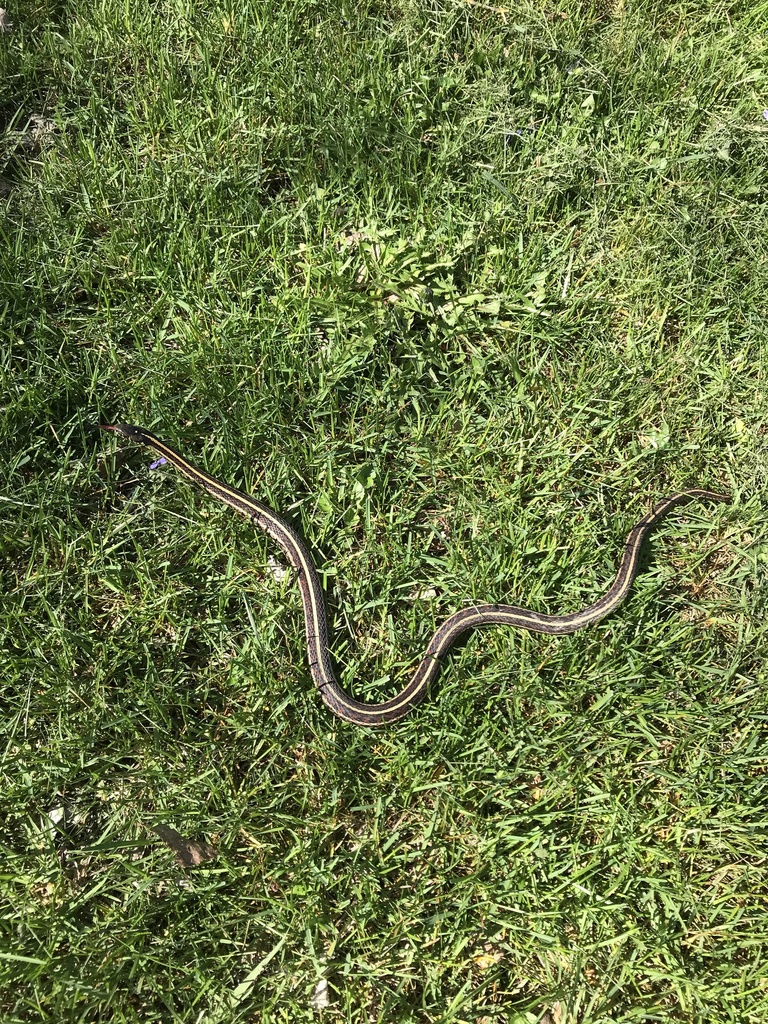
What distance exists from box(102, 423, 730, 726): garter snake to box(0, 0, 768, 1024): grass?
3.8 inches

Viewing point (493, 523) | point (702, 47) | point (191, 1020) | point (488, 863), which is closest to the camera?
point (191, 1020)

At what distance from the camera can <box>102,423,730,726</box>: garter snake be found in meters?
3.72

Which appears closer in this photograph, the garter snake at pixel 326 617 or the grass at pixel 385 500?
the grass at pixel 385 500

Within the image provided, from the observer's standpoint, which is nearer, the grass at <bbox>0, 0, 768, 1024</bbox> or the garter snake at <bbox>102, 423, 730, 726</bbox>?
the grass at <bbox>0, 0, 768, 1024</bbox>

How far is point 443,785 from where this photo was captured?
3605 mm

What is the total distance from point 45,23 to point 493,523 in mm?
5245

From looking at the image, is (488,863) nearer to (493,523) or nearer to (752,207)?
(493,523)

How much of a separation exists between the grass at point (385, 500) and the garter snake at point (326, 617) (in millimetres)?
96

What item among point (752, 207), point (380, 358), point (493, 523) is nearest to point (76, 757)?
point (493, 523)

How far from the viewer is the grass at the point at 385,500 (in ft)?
10.9

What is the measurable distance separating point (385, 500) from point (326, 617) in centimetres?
88

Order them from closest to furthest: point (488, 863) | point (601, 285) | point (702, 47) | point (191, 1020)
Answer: point (191, 1020) < point (488, 863) < point (601, 285) < point (702, 47)

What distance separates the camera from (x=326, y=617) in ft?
12.9

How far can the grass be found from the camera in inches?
130
